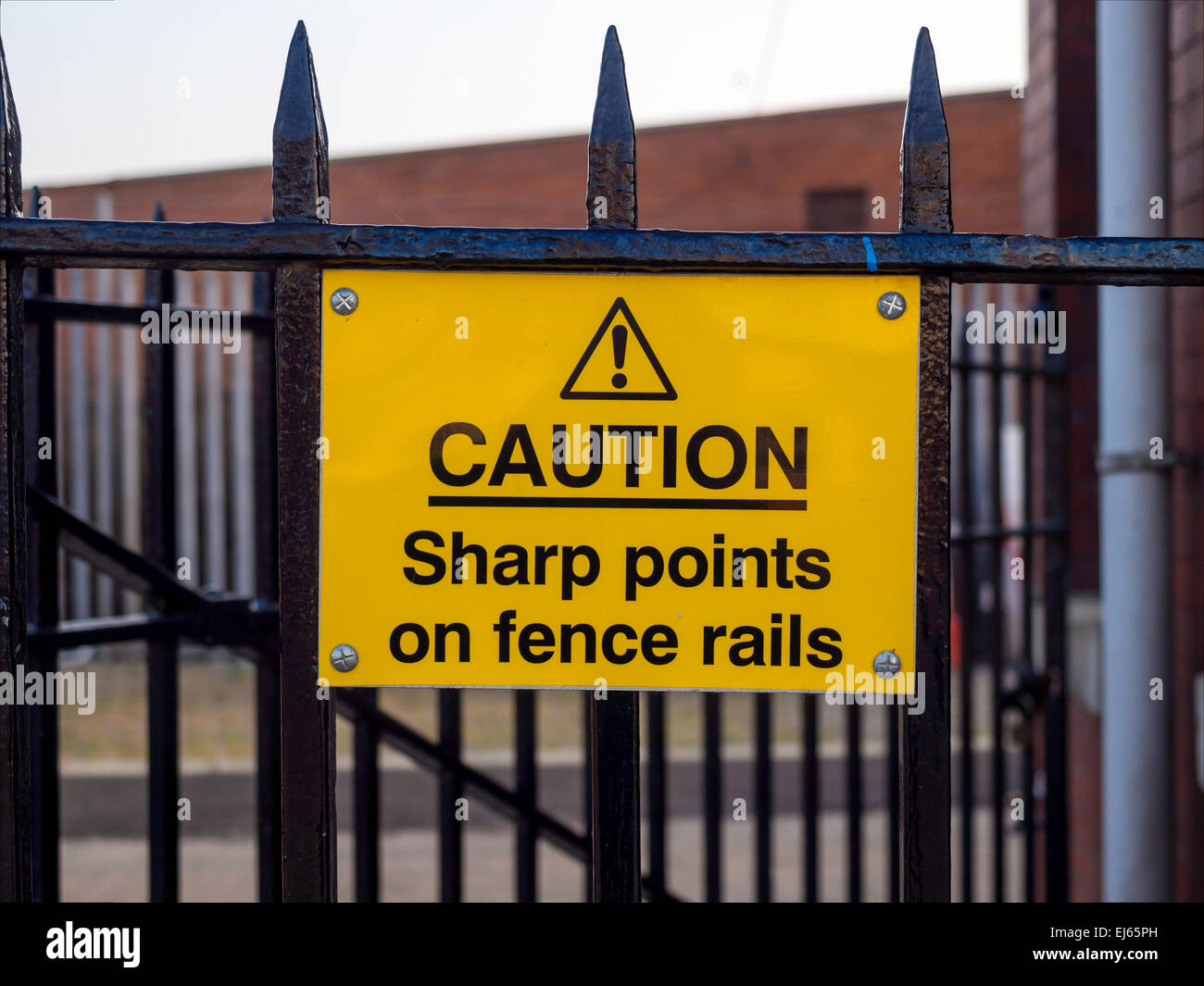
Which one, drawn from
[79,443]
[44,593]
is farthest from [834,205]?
[44,593]

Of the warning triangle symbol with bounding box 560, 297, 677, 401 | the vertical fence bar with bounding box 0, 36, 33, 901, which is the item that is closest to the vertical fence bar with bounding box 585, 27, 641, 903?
the warning triangle symbol with bounding box 560, 297, 677, 401

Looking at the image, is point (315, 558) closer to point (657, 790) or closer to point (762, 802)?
point (657, 790)

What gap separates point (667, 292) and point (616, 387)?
135mm

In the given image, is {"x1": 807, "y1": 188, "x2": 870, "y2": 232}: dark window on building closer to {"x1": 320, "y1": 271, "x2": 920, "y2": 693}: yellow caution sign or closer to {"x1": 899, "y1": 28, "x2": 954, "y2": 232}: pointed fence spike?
{"x1": 899, "y1": 28, "x2": 954, "y2": 232}: pointed fence spike

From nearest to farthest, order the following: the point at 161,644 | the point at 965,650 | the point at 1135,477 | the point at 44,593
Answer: the point at 44,593, the point at 161,644, the point at 965,650, the point at 1135,477

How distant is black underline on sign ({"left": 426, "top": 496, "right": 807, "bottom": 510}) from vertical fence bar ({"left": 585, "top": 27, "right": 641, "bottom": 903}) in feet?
0.78

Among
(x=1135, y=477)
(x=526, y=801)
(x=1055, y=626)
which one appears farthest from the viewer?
(x=1055, y=626)

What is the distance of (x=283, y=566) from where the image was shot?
1.29 m

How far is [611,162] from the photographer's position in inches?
50.2

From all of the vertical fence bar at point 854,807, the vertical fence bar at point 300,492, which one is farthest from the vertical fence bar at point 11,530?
the vertical fence bar at point 854,807

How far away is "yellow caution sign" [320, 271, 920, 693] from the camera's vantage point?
4.25 ft

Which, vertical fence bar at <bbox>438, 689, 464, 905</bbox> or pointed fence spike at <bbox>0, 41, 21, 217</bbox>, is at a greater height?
pointed fence spike at <bbox>0, 41, 21, 217</bbox>

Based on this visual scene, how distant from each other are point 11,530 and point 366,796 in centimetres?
136
